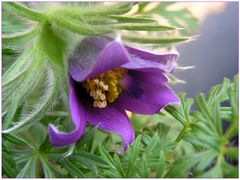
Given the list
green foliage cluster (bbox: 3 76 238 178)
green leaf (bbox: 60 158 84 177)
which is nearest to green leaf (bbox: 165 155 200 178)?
green foliage cluster (bbox: 3 76 238 178)

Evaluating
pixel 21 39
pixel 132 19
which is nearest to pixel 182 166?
pixel 132 19

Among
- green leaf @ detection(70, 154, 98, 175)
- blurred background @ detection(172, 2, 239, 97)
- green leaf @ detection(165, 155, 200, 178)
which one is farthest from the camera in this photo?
blurred background @ detection(172, 2, 239, 97)

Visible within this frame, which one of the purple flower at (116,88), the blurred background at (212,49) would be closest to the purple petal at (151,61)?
the purple flower at (116,88)

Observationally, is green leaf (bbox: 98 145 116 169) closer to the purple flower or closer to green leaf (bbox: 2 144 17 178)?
the purple flower

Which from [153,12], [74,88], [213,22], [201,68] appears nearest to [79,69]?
[74,88]

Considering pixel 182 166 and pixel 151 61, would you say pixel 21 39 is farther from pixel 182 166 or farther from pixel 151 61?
pixel 182 166

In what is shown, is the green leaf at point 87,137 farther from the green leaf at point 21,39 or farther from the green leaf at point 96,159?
the green leaf at point 21,39
